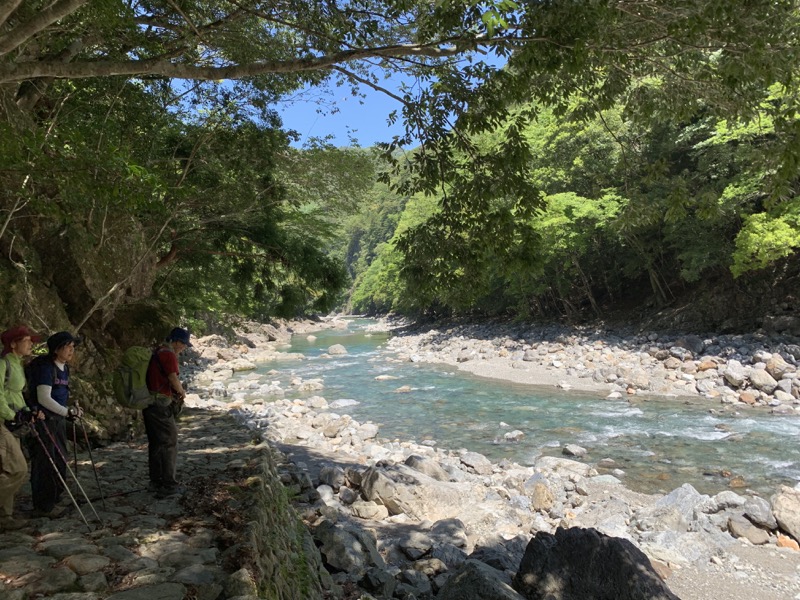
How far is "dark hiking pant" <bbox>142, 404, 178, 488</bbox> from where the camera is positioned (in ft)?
13.5

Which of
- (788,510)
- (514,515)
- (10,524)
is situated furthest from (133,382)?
Answer: (788,510)

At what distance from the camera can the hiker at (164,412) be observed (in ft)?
13.4

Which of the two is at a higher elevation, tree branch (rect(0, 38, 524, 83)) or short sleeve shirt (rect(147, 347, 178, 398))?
tree branch (rect(0, 38, 524, 83))

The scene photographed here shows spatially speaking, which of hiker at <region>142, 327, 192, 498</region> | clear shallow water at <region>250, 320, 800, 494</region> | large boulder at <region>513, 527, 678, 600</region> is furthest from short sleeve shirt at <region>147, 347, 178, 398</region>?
clear shallow water at <region>250, 320, 800, 494</region>

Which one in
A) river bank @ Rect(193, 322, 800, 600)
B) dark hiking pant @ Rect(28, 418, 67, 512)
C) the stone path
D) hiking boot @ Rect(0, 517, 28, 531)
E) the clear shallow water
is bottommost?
the clear shallow water

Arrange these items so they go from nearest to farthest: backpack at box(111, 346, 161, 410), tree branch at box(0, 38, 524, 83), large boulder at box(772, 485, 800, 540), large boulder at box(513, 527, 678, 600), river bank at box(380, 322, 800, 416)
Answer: tree branch at box(0, 38, 524, 83), backpack at box(111, 346, 161, 410), large boulder at box(513, 527, 678, 600), large boulder at box(772, 485, 800, 540), river bank at box(380, 322, 800, 416)

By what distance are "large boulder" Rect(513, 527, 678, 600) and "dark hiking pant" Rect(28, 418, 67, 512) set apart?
4012mm

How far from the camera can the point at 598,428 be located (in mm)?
12312

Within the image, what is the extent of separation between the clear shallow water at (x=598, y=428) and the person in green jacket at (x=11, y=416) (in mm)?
8844

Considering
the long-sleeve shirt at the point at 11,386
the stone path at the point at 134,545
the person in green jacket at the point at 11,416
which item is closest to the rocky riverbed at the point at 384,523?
the stone path at the point at 134,545

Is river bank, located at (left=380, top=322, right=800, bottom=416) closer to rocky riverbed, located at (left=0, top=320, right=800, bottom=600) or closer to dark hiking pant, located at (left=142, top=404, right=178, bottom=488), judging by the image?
rocky riverbed, located at (left=0, top=320, right=800, bottom=600)

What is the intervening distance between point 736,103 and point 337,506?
22.3 ft

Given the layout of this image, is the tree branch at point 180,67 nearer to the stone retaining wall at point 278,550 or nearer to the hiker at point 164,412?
the hiker at point 164,412

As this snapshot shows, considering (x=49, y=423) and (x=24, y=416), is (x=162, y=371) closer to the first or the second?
(x=49, y=423)
